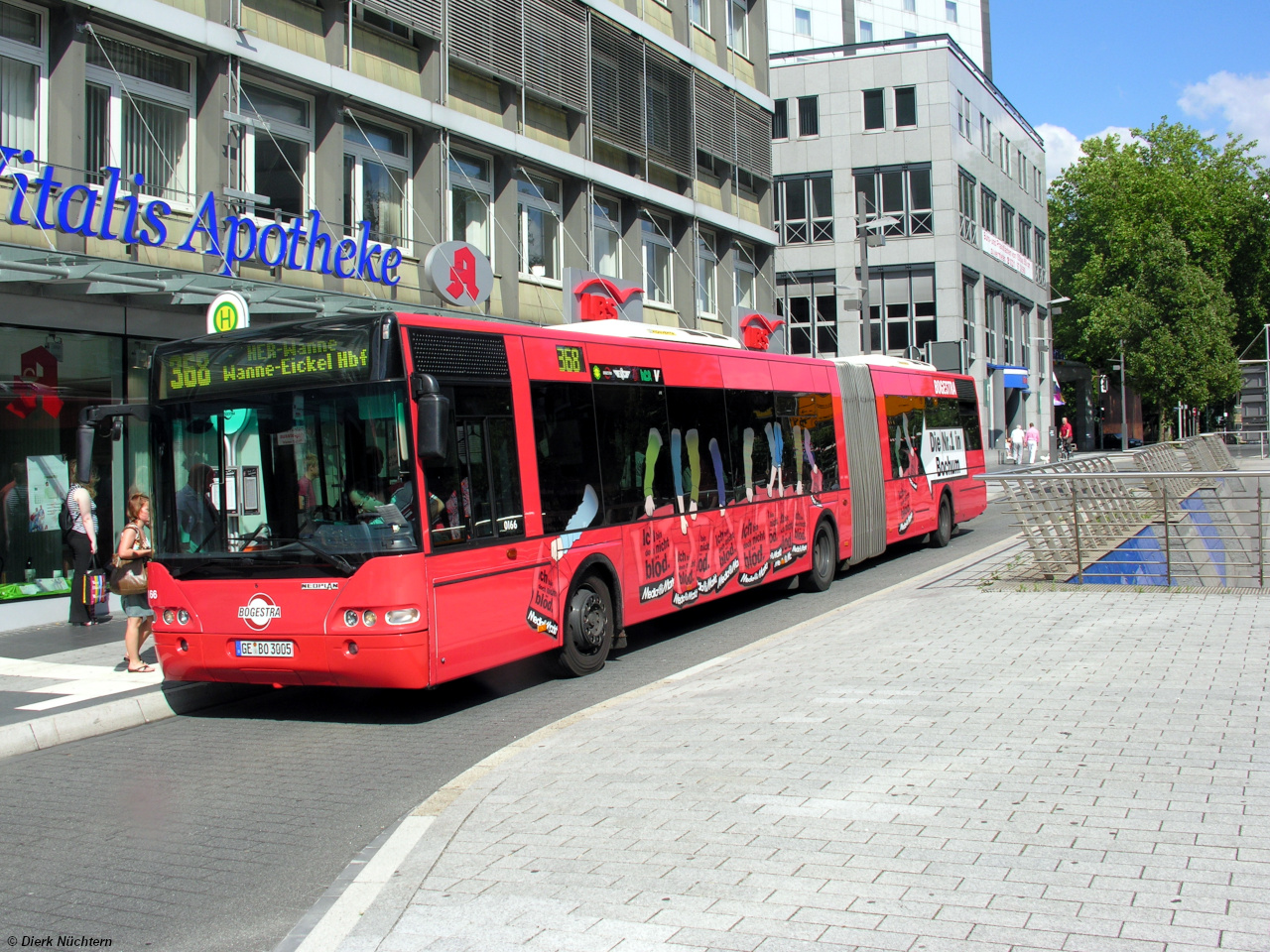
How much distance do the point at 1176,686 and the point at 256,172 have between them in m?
13.0

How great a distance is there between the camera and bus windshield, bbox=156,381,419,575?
7887mm

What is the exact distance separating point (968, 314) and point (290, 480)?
146 feet

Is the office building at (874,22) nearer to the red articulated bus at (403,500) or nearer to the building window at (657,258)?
the building window at (657,258)

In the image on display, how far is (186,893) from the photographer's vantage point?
16.2 feet

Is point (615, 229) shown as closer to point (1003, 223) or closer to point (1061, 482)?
point (1061, 482)

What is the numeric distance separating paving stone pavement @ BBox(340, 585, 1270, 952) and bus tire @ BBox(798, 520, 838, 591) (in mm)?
6511

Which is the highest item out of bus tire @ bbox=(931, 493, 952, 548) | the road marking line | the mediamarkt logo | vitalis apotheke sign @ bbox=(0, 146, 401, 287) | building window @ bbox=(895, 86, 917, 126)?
building window @ bbox=(895, 86, 917, 126)

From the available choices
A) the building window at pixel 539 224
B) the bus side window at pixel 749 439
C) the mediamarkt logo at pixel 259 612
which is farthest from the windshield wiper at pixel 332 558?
Answer: the building window at pixel 539 224

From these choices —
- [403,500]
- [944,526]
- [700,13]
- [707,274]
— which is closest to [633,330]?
[403,500]

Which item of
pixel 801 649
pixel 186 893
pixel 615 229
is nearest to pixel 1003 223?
pixel 615 229

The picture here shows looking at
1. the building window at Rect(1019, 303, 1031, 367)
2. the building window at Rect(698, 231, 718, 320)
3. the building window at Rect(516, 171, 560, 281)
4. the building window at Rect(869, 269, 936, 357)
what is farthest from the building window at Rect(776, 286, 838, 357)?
the building window at Rect(516, 171, 560, 281)

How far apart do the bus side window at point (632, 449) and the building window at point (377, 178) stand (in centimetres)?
746

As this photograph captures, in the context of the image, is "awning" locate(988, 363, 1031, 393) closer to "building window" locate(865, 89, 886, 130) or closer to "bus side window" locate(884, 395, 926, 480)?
"building window" locate(865, 89, 886, 130)

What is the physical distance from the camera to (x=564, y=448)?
9727 millimetres
